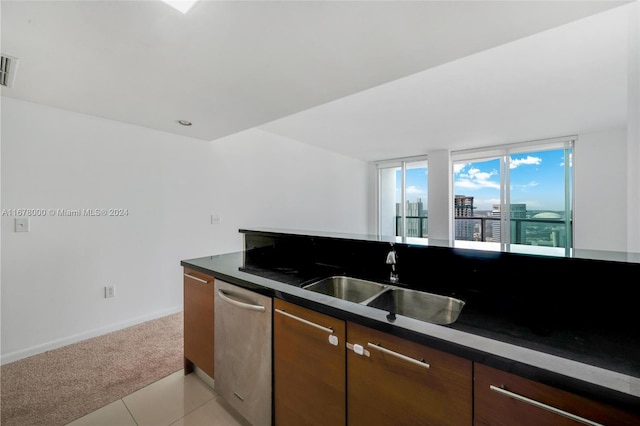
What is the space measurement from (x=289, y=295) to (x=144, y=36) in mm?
1577

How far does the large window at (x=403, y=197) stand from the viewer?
6.10 meters

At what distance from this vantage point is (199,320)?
6.00ft

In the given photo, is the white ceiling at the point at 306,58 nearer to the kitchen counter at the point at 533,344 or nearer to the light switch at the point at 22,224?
the light switch at the point at 22,224

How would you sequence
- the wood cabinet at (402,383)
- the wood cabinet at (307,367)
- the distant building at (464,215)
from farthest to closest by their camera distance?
the distant building at (464,215) → the wood cabinet at (307,367) → the wood cabinet at (402,383)

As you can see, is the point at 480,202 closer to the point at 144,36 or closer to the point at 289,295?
the point at 289,295

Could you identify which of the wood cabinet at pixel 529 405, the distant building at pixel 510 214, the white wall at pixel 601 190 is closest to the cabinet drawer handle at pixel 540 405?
the wood cabinet at pixel 529 405

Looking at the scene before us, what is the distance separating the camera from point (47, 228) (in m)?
2.39

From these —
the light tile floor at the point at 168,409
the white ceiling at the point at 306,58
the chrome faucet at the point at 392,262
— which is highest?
the white ceiling at the point at 306,58

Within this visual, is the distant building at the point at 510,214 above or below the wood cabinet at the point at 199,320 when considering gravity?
above

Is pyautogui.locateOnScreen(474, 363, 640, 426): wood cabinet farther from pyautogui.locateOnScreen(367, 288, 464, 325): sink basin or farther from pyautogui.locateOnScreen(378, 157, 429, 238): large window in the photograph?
pyautogui.locateOnScreen(378, 157, 429, 238): large window

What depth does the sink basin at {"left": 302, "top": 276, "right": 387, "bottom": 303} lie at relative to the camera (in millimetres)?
1559

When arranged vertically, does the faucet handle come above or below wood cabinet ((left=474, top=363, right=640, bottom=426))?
above

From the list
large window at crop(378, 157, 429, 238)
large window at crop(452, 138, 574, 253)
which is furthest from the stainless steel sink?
large window at crop(378, 157, 429, 238)

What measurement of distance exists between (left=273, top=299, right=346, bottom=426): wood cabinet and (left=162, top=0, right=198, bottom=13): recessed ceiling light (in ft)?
4.82
